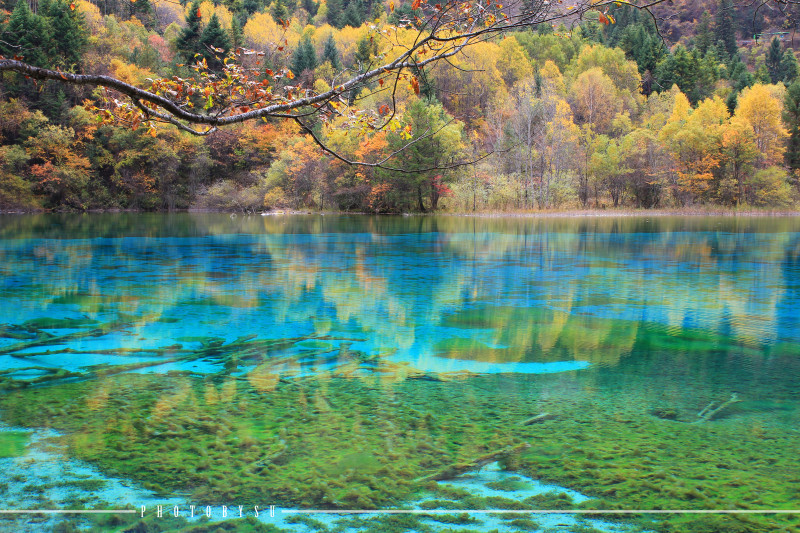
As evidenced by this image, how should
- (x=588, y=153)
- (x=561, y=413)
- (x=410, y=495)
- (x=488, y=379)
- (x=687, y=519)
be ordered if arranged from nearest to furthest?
(x=687, y=519), (x=410, y=495), (x=561, y=413), (x=488, y=379), (x=588, y=153)

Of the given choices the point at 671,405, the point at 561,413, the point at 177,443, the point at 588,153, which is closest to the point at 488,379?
the point at 561,413

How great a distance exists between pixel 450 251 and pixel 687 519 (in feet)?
54.1

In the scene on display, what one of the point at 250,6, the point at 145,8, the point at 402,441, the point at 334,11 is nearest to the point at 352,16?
the point at 334,11

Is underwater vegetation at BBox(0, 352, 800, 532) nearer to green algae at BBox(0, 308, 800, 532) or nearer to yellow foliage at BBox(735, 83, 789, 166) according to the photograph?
green algae at BBox(0, 308, 800, 532)

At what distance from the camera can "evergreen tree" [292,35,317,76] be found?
238ft

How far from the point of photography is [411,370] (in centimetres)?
665

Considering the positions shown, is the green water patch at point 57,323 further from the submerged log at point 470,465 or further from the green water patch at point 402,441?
the submerged log at point 470,465

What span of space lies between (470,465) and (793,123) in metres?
73.2

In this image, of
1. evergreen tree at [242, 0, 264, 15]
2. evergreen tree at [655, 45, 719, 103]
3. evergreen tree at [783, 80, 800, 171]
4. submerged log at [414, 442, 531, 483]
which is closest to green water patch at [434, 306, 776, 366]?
submerged log at [414, 442, 531, 483]

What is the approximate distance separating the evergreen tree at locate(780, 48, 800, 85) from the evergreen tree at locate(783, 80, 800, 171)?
29.3 m

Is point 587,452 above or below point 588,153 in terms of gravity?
below

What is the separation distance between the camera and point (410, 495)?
3.80 meters

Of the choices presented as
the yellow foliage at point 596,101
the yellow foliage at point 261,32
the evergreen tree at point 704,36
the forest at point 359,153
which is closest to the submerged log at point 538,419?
the forest at point 359,153

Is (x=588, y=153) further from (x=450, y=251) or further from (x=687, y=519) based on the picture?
(x=687, y=519)
